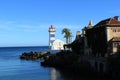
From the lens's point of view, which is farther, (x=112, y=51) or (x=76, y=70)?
(x=76, y=70)

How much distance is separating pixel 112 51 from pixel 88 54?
587 inches

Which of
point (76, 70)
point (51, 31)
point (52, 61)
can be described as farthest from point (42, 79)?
point (51, 31)

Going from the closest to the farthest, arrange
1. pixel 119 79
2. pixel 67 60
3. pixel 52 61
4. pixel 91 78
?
pixel 119 79
pixel 91 78
pixel 67 60
pixel 52 61

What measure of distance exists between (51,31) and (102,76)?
235 feet

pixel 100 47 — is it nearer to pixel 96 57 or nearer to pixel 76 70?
pixel 96 57

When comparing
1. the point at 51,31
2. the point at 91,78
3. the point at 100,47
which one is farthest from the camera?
the point at 51,31

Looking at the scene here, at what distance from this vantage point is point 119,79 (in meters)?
64.9

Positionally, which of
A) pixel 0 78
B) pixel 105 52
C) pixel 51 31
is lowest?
pixel 0 78

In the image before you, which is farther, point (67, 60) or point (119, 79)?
point (67, 60)

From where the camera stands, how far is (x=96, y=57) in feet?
260

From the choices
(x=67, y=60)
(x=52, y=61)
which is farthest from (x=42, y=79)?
(x=52, y=61)

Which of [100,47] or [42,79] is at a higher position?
[100,47]

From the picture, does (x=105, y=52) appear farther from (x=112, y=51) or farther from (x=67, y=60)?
(x=67, y=60)

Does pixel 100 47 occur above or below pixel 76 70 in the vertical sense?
above
